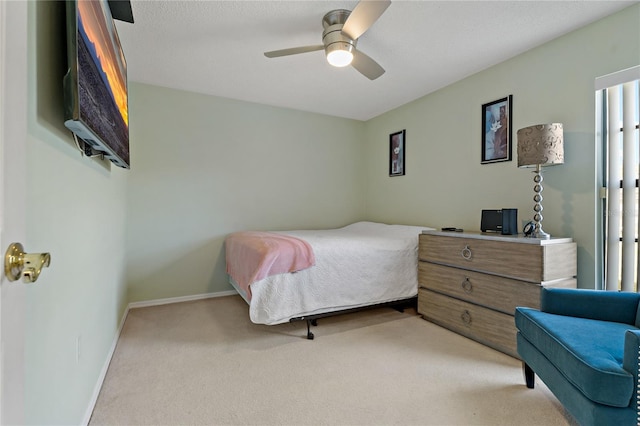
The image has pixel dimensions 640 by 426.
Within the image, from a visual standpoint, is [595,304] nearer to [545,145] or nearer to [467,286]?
[467,286]

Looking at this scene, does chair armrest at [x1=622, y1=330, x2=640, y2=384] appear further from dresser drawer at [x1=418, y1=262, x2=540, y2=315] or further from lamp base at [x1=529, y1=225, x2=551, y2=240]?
lamp base at [x1=529, y1=225, x2=551, y2=240]

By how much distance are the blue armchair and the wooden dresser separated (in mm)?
350

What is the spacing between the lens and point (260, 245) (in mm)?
2523

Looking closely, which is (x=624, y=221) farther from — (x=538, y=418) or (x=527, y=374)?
(x=538, y=418)

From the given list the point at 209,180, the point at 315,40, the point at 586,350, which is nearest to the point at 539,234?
the point at 586,350

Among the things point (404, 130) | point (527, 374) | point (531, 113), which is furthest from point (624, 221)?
point (404, 130)

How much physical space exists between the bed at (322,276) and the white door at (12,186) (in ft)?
5.60

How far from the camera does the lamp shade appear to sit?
2117mm

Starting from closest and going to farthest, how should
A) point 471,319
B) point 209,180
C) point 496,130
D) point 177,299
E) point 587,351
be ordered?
point 587,351, point 471,319, point 496,130, point 177,299, point 209,180

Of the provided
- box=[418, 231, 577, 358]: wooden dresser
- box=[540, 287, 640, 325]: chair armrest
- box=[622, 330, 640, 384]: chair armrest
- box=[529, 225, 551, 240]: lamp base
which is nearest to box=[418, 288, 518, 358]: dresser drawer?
box=[418, 231, 577, 358]: wooden dresser

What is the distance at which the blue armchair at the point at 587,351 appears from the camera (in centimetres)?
110

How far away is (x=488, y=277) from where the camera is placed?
7.45ft

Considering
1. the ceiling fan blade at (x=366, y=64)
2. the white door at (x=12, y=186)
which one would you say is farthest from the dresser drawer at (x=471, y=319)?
the white door at (x=12, y=186)

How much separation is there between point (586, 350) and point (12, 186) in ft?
6.39
